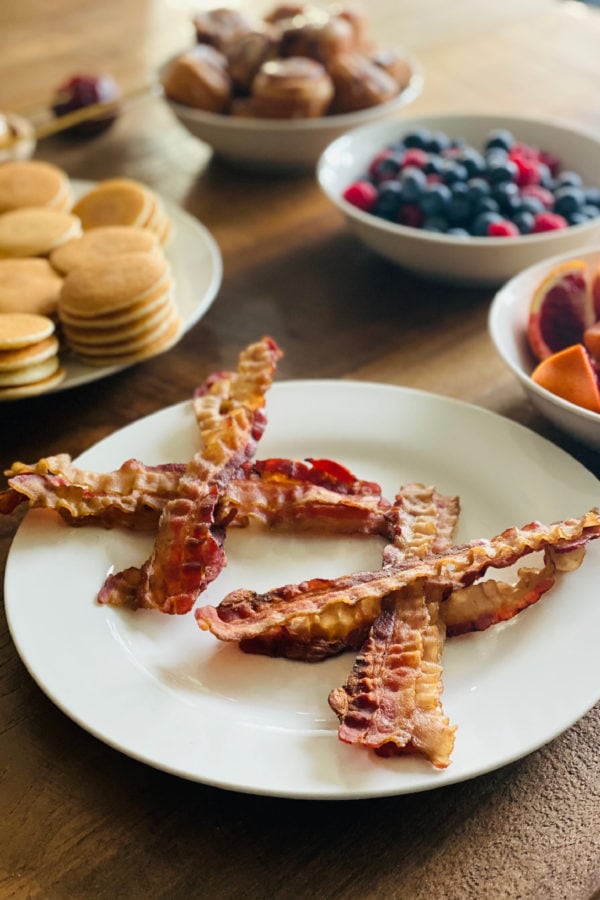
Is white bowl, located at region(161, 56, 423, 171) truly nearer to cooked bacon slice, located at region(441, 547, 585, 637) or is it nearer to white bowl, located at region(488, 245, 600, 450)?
white bowl, located at region(488, 245, 600, 450)

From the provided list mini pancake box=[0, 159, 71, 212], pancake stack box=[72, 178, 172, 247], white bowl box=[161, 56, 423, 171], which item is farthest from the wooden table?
mini pancake box=[0, 159, 71, 212]

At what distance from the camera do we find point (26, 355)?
1216 millimetres

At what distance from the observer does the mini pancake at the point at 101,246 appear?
135 cm

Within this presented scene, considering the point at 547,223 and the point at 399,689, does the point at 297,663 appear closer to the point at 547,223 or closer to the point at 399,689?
the point at 399,689

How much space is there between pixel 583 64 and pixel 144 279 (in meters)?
1.56

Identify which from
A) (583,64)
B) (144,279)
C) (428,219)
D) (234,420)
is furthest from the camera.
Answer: (583,64)

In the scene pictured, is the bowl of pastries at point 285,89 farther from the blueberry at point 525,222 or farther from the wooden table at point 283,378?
the blueberry at point 525,222

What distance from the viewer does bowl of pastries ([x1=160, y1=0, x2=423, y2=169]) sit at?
1.82 m

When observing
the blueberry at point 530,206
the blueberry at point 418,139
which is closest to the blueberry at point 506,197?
the blueberry at point 530,206

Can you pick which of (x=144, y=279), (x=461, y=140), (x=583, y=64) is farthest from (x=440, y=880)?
(x=583, y=64)

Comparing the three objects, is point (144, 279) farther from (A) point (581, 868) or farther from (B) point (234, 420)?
(A) point (581, 868)

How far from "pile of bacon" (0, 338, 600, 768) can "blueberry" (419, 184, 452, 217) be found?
1.66ft

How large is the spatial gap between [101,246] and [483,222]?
1.89 ft

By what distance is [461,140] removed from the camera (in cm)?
179
